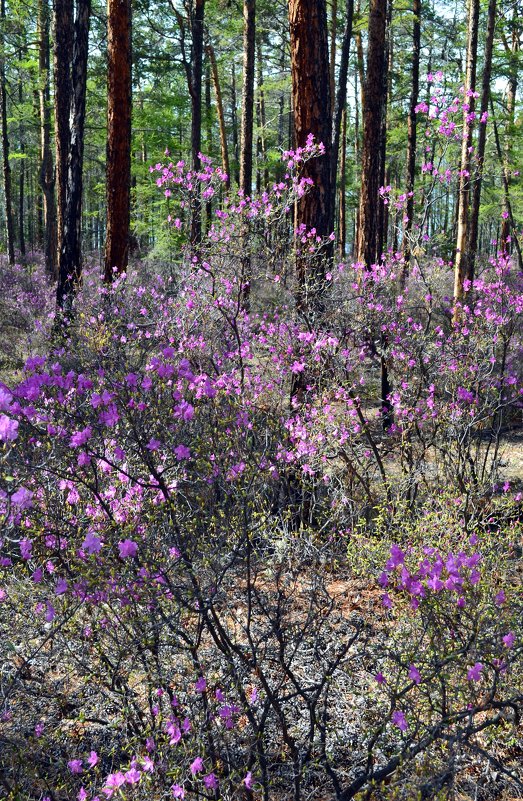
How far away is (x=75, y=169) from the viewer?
30.6ft

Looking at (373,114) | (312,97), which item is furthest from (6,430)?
(373,114)

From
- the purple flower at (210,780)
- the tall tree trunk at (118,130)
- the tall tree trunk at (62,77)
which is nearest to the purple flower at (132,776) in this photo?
the purple flower at (210,780)

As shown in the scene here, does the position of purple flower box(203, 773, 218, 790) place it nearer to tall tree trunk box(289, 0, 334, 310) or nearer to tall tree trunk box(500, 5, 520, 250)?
tall tree trunk box(289, 0, 334, 310)

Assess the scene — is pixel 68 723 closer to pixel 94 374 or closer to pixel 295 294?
pixel 94 374

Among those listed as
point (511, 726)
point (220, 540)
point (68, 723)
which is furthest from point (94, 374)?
point (511, 726)

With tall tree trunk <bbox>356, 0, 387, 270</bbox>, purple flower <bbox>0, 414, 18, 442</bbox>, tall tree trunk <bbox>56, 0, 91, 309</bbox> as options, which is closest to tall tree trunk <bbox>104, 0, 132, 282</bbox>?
tall tree trunk <bbox>56, 0, 91, 309</bbox>

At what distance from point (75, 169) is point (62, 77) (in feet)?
11.4

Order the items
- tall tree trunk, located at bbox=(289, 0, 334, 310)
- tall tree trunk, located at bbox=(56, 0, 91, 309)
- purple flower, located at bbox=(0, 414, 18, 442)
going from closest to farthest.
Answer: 1. purple flower, located at bbox=(0, 414, 18, 442)
2. tall tree trunk, located at bbox=(289, 0, 334, 310)
3. tall tree trunk, located at bbox=(56, 0, 91, 309)

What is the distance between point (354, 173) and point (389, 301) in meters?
30.4

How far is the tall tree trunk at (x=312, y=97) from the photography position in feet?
19.6

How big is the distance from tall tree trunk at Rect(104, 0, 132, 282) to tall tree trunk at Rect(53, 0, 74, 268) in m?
1.58

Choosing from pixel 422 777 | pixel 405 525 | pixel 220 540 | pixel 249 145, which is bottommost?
pixel 422 777

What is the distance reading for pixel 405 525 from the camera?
392cm

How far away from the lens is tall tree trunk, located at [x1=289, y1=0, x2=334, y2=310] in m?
5.96
